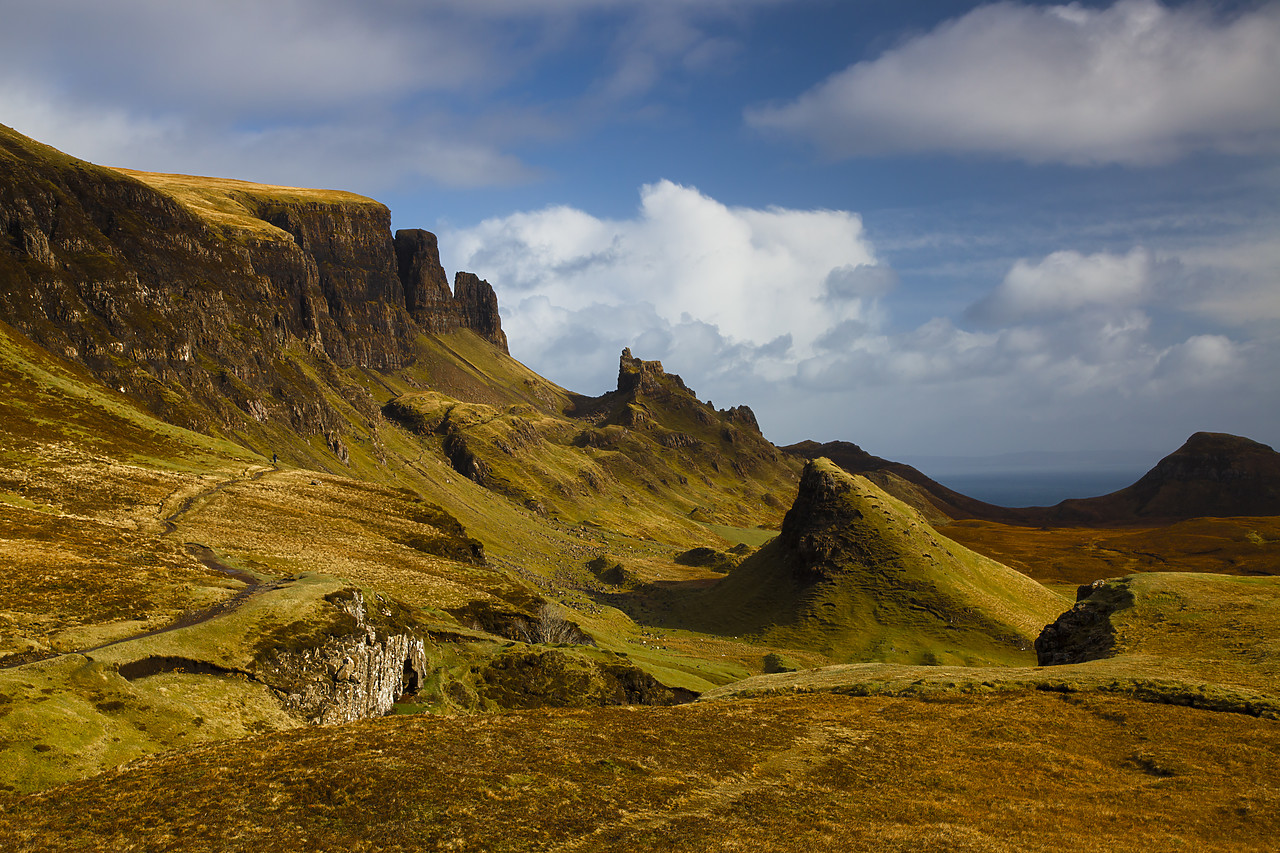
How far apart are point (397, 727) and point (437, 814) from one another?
→ 37.8ft

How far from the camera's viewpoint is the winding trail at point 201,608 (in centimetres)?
4281

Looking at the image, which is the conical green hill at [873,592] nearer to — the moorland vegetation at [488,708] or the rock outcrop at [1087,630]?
the moorland vegetation at [488,708]

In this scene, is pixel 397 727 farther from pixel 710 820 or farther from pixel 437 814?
pixel 710 820

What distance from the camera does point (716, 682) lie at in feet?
317

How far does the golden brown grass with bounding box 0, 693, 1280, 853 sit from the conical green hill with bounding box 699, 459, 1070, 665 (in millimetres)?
74270

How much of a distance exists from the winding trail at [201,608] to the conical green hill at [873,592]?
9140 cm

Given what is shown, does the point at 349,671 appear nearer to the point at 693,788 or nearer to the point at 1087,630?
the point at 693,788

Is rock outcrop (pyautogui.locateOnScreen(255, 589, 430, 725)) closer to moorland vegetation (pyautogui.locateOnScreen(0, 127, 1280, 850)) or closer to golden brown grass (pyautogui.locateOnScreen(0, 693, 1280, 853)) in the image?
moorland vegetation (pyautogui.locateOnScreen(0, 127, 1280, 850))

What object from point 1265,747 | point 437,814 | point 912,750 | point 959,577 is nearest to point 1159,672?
point 1265,747

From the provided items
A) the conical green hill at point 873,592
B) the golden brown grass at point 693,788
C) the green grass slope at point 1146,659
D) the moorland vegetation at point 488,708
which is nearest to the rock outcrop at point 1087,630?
the green grass slope at point 1146,659

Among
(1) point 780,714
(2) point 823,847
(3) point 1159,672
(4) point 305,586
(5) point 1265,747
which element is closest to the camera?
(2) point 823,847

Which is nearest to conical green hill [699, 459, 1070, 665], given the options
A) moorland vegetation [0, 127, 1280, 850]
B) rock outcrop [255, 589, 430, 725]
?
moorland vegetation [0, 127, 1280, 850]

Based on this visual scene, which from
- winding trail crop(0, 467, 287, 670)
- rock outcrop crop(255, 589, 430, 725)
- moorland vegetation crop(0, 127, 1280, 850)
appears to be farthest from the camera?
rock outcrop crop(255, 589, 430, 725)

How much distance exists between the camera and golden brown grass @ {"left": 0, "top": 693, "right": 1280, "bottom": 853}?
26828 millimetres
